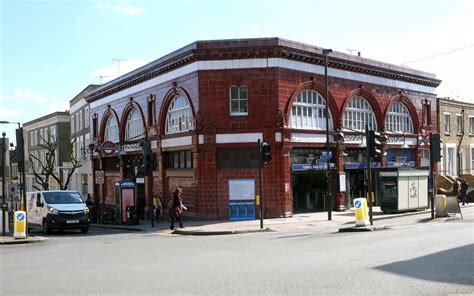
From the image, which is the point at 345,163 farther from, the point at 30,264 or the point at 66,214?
the point at 30,264

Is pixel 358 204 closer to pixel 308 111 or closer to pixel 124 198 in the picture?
pixel 308 111

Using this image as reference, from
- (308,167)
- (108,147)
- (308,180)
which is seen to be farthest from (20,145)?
(308,180)

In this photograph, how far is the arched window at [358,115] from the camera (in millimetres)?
33000

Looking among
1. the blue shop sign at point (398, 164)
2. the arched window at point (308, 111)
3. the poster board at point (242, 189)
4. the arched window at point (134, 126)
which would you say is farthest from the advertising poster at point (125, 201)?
the blue shop sign at point (398, 164)

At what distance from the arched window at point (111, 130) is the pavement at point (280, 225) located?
12203 mm

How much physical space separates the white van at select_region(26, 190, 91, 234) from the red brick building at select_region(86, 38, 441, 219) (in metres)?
6.42

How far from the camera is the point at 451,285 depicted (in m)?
9.21

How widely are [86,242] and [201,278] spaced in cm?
1013

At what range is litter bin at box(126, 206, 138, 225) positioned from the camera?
29.0 metres

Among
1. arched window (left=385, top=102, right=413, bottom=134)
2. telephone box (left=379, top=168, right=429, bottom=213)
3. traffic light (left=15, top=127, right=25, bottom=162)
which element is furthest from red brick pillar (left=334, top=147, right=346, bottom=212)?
traffic light (left=15, top=127, right=25, bottom=162)

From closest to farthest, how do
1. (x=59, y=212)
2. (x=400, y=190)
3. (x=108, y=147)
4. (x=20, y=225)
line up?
1. (x=20, y=225)
2. (x=59, y=212)
3. (x=400, y=190)
4. (x=108, y=147)

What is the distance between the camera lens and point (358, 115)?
33.8 m

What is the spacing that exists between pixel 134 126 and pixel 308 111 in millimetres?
13046

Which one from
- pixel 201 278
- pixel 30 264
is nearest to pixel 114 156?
pixel 30 264
